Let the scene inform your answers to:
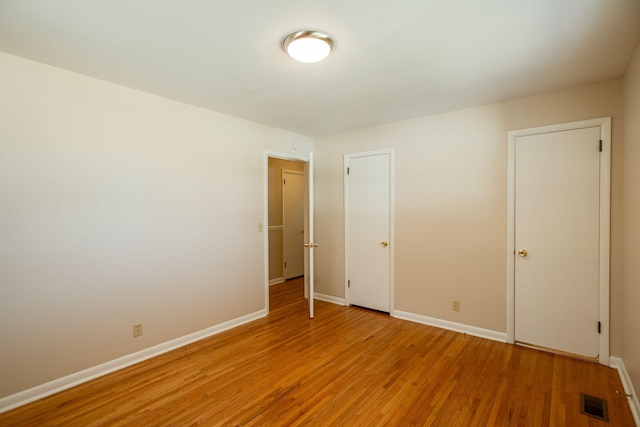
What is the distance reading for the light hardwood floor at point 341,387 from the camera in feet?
6.48

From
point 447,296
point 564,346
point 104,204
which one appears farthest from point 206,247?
point 564,346

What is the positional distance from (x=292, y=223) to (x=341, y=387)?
396 cm

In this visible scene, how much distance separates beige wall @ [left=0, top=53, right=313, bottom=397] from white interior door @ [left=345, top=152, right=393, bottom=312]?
1.56 m

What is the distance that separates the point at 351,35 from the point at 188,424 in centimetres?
271

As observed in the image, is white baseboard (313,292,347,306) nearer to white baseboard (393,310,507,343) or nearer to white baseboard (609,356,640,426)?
white baseboard (393,310,507,343)

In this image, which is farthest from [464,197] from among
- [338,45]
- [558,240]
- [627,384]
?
[338,45]

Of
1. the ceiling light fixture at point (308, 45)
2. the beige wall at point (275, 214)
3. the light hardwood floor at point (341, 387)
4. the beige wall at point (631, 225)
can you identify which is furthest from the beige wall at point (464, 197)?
the beige wall at point (275, 214)

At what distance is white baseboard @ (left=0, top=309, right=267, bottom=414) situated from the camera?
2.11m

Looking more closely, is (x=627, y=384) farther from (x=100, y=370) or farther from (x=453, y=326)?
(x=100, y=370)

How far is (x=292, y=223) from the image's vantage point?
6027 mm

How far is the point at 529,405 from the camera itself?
6.84ft

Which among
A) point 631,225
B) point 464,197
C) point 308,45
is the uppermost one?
point 308,45

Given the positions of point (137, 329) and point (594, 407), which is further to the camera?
point (137, 329)

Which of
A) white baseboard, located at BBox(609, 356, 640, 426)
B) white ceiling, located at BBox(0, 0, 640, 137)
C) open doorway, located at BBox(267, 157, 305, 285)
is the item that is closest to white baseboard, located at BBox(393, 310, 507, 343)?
white baseboard, located at BBox(609, 356, 640, 426)
